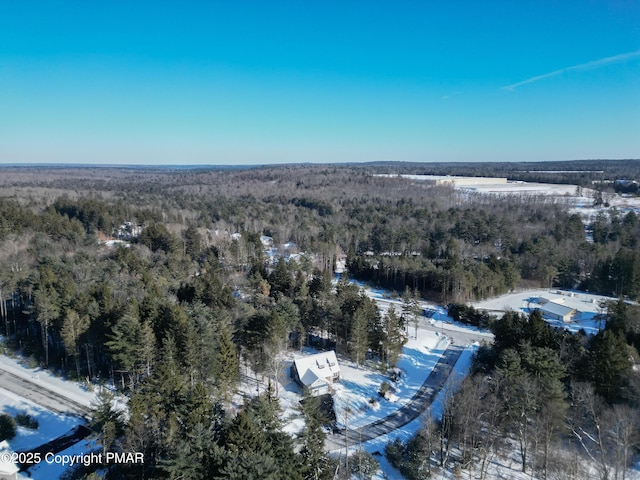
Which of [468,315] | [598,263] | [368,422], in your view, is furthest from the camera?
[598,263]

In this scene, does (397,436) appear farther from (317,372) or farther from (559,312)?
(559,312)

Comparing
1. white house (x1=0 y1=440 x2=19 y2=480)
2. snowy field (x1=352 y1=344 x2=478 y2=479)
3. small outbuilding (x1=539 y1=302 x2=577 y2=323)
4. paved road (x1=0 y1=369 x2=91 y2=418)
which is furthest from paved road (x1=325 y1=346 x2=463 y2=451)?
small outbuilding (x1=539 y1=302 x2=577 y2=323)

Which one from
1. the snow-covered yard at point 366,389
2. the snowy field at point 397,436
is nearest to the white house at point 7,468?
the snow-covered yard at point 366,389

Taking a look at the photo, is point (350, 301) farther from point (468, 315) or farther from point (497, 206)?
point (497, 206)

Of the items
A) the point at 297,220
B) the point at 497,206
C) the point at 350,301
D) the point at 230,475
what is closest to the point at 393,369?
the point at 350,301

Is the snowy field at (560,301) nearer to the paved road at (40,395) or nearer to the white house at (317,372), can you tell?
the white house at (317,372)
